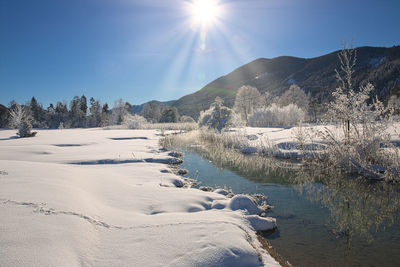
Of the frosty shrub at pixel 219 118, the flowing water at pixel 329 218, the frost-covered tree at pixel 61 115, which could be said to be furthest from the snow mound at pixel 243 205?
the frost-covered tree at pixel 61 115

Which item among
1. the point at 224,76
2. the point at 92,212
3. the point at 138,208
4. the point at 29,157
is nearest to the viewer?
the point at 92,212

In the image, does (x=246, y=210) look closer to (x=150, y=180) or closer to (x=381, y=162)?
(x=150, y=180)

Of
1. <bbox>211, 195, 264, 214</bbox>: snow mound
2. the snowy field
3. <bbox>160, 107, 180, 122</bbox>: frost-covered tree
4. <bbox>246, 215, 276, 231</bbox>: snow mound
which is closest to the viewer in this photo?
the snowy field

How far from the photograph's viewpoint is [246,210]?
13.0 feet

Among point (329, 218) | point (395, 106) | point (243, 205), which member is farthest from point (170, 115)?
point (329, 218)

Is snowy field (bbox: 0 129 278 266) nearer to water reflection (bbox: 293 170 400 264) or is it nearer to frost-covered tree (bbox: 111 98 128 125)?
water reflection (bbox: 293 170 400 264)

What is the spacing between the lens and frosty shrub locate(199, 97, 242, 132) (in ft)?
71.7

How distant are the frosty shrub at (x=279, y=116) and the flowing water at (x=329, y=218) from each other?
16.9m

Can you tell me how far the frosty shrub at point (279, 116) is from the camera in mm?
22578

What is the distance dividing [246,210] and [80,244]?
295 cm

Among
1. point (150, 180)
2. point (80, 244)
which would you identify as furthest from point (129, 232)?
point (150, 180)

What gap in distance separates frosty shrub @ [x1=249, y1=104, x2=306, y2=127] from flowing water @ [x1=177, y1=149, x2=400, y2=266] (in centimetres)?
1695

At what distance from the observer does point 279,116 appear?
74.7 ft

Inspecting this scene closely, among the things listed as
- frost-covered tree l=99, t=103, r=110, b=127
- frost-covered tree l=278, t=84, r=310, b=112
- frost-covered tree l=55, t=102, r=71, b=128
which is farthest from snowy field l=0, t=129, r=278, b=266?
frost-covered tree l=55, t=102, r=71, b=128
